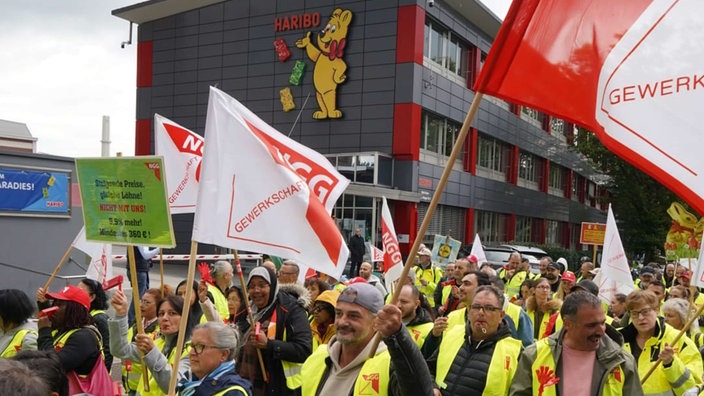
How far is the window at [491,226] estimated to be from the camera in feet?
116

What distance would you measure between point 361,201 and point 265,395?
22300 mm

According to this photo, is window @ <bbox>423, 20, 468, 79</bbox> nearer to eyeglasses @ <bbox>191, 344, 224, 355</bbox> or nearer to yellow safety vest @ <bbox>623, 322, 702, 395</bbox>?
yellow safety vest @ <bbox>623, 322, 702, 395</bbox>

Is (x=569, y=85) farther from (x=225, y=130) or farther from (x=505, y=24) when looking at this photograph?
(x=225, y=130)

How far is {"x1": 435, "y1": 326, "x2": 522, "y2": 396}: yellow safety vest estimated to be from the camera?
421 centimetres

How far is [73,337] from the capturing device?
4.62 m

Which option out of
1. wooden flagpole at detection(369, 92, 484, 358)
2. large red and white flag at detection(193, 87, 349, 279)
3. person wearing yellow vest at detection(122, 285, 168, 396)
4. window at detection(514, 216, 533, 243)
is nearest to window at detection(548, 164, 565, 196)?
window at detection(514, 216, 533, 243)

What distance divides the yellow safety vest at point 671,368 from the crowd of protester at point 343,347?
1 centimetres

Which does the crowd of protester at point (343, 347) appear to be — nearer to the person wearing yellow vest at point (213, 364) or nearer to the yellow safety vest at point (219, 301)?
the person wearing yellow vest at point (213, 364)

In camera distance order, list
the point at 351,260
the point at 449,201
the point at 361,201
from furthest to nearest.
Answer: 1. the point at 449,201
2. the point at 361,201
3. the point at 351,260

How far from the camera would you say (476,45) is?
109 ft

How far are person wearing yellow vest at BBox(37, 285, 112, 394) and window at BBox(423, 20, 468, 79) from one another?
25406 mm

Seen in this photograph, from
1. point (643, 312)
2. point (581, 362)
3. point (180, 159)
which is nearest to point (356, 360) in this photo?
point (581, 362)

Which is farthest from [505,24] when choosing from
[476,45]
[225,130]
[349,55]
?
[476,45]

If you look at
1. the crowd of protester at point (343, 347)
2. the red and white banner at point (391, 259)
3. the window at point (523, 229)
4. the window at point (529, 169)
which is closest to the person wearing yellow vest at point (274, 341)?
the crowd of protester at point (343, 347)
